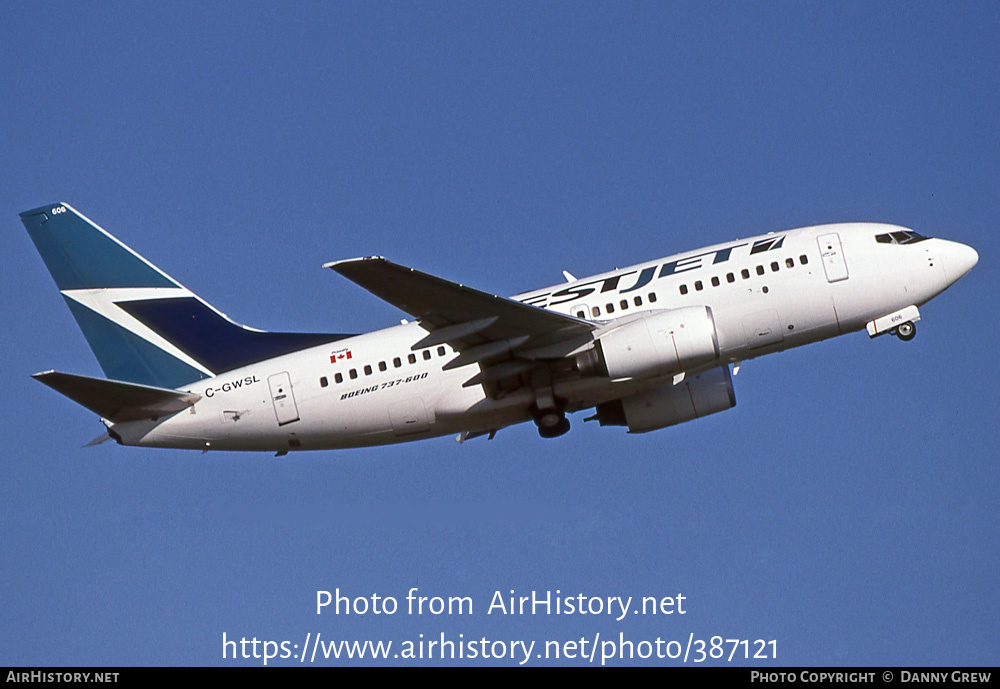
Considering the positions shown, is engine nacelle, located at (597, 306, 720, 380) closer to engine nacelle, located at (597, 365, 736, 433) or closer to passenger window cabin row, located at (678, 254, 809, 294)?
passenger window cabin row, located at (678, 254, 809, 294)

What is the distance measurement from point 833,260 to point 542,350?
8.97 meters

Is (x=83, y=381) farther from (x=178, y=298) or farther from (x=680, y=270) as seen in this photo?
(x=680, y=270)

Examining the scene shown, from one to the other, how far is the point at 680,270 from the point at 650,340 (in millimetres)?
3035

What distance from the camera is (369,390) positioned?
129ft

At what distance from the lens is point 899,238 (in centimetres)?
4016

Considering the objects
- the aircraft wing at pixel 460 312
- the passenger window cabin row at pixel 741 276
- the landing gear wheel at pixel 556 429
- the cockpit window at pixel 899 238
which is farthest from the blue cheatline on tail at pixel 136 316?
the cockpit window at pixel 899 238

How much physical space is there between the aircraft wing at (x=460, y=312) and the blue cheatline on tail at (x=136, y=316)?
480 cm

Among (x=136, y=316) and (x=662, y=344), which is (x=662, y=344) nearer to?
(x=662, y=344)

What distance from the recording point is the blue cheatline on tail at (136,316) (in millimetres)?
41406

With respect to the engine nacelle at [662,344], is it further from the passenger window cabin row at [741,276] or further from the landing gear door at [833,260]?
the landing gear door at [833,260]

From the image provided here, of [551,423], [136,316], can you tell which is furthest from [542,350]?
[136,316]

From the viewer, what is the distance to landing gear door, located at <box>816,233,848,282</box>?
3916 centimetres

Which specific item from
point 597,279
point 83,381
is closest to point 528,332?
point 597,279
